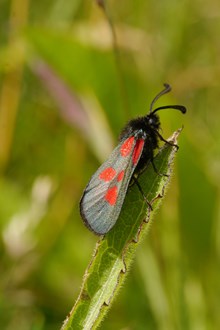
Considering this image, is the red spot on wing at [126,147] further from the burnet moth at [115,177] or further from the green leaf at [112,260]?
the green leaf at [112,260]

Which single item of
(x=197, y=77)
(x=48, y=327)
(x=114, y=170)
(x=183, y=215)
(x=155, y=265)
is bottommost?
(x=48, y=327)

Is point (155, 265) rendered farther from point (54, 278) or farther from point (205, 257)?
point (54, 278)

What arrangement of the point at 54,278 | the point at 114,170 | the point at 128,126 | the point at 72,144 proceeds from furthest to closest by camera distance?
the point at 72,144
the point at 54,278
the point at 128,126
the point at 114,170

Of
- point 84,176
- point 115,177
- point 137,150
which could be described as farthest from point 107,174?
point 84,176

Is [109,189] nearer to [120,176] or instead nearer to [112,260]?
[120,176]

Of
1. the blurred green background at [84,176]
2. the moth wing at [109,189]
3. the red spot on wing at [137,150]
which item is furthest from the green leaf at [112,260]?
the blurred green background at [84,176]

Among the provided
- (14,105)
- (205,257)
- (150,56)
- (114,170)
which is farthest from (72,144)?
(114,170)

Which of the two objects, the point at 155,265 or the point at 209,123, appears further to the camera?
the point at 209,123
